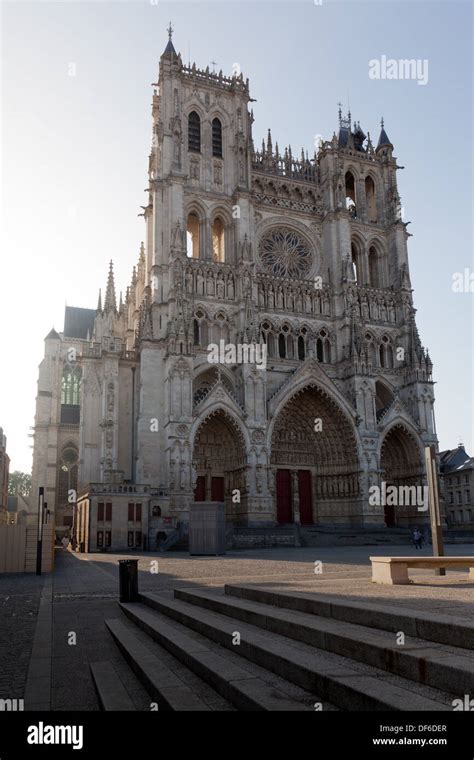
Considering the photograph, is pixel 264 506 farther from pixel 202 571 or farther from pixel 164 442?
pixel 202 571

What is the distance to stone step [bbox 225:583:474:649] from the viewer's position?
482cm

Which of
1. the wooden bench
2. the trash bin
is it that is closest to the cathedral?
the trash bin

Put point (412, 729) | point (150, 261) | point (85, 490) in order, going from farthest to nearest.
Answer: point (150, 261), point (85, 490), point (412, 729)

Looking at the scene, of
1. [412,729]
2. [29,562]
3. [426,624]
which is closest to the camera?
[412,729]

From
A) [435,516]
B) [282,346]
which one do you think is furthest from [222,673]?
[282,346]

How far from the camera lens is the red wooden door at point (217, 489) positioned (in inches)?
1584

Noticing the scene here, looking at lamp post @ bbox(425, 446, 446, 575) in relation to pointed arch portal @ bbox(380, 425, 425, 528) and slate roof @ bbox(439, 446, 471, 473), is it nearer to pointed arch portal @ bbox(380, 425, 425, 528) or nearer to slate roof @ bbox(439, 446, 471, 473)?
pointed arch portal @ bbox(380, 425, 425, 528)

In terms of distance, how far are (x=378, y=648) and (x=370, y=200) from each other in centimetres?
5161

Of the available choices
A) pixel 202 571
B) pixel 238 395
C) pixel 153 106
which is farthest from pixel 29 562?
pixel 153 106

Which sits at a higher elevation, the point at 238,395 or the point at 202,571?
the point at 238,395

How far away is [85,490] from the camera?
3562 centimetres

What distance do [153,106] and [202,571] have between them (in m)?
41.4

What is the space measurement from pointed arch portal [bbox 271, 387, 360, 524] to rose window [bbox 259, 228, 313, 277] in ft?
33.6

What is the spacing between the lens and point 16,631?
9195 mm
